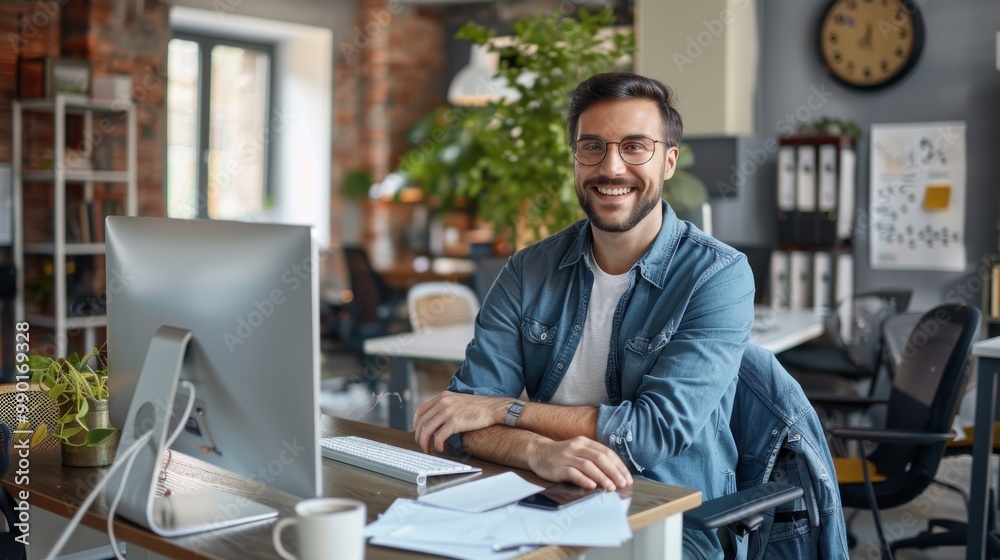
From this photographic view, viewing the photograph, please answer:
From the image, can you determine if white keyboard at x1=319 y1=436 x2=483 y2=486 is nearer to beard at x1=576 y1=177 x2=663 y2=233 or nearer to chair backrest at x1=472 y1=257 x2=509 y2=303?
beard at x1=576 y1=177 x2=663 y2=233

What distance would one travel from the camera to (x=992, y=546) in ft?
9.86

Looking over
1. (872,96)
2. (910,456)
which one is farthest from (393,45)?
(910,456)

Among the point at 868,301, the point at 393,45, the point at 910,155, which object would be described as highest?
the point at 393,45

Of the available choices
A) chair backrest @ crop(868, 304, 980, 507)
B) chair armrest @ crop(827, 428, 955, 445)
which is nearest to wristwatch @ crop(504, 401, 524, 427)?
chair armrest @ crop(827, 428, 955, 445)

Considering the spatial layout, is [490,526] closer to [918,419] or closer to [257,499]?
[257,499]

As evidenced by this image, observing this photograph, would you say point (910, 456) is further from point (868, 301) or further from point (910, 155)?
point (910, 155)

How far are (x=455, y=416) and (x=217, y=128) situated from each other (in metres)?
6.60

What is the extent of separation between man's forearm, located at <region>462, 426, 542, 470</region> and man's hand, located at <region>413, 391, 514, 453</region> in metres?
0.02

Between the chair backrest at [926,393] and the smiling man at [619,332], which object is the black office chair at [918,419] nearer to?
the chair backrest at [926,393]

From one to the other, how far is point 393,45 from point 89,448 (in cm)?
670

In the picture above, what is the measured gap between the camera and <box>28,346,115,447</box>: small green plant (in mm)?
1635

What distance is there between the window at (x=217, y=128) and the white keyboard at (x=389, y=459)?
593 cm

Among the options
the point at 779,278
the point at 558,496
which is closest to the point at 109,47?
the point at 779,278

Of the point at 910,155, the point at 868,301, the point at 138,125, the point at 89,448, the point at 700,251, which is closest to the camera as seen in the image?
the point at 89,448
